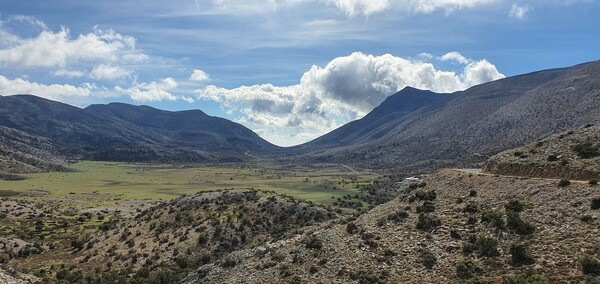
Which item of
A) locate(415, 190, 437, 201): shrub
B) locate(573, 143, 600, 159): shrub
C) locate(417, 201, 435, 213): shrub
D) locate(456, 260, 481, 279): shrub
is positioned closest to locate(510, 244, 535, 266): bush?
locate(456, 260, 481, 279): shrub

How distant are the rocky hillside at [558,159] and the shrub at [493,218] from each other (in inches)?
307

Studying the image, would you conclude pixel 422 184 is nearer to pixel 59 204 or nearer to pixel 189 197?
pixel 189 197

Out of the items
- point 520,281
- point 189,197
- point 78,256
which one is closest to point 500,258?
point 520,281

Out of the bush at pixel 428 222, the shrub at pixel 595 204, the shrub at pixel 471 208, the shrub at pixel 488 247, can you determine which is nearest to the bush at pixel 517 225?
the shrub at pixel 488 247

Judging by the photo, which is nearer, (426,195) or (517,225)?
(517,225)

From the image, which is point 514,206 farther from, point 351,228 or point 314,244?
point 314,244

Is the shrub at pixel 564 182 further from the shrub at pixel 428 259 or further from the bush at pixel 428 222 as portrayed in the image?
the shrub at pixel 428 259

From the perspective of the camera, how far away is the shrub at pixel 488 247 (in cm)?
3181

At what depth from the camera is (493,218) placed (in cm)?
3528

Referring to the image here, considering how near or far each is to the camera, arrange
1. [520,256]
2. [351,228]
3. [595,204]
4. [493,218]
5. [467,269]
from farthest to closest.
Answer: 1. [351,228]
2. [493,218]
3. [595,204]
4. [467,269]
5. [520,256]

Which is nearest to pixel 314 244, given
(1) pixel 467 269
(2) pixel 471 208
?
(2) pixel 471 208

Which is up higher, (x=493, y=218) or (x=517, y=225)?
(x=493, y=218)

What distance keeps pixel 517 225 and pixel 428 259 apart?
6953 mm

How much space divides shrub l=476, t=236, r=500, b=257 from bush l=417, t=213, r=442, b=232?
539 centimetres
